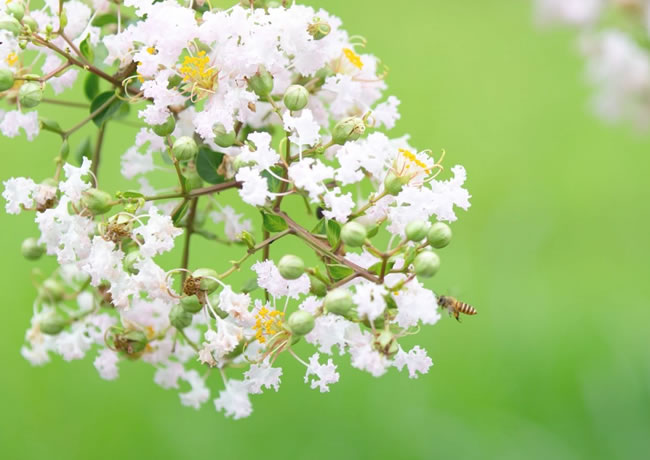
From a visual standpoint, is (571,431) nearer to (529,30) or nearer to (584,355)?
(584,355)

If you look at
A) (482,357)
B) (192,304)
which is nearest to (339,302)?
(192,304)

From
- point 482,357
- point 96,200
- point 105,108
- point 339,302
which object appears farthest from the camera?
point 482,357

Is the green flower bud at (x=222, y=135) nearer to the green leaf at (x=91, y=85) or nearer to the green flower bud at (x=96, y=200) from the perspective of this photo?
the green flower bud at (x=96, y=200)

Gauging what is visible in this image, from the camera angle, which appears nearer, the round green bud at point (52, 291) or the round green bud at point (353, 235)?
the round green bud at point (353, 235)

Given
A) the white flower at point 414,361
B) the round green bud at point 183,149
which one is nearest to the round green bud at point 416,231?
the white flower at point 414,361

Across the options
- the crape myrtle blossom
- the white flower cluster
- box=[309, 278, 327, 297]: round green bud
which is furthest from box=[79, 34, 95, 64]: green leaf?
the white flower cluster

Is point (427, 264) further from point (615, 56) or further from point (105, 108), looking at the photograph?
point (615, 56)
